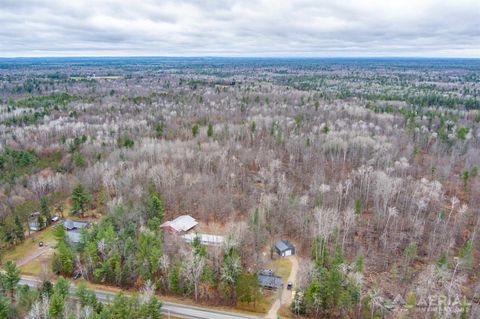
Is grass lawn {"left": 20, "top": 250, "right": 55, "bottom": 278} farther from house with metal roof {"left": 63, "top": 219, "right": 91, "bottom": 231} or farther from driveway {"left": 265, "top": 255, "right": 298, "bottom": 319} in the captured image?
driveway {"left": 265, "top": 255, "right": 298, "bottom": 319}

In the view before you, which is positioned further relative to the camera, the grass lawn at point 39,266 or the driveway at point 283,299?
the grass lawn at point 39,266

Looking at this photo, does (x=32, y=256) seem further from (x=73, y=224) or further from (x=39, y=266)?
(x=73, y=224)

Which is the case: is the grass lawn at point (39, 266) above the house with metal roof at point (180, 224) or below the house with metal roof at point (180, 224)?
below

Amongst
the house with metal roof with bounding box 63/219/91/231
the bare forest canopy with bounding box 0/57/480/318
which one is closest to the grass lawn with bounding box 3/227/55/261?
the bare forest canopy with bounding box 0/57/480/318

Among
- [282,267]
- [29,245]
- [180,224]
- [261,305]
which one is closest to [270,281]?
[261,305]

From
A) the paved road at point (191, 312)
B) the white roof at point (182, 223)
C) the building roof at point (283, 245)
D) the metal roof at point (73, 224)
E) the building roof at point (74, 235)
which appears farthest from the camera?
the metal roof at point (73, 224)

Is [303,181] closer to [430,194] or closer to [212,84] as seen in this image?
[430,194]

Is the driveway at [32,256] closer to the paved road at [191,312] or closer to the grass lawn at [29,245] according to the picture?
the grass lawn at [29,245]

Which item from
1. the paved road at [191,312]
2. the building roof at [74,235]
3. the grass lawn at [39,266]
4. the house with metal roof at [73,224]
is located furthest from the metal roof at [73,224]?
the paved road at [191,312]

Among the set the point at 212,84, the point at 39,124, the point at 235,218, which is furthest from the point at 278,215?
the point at 212,84
